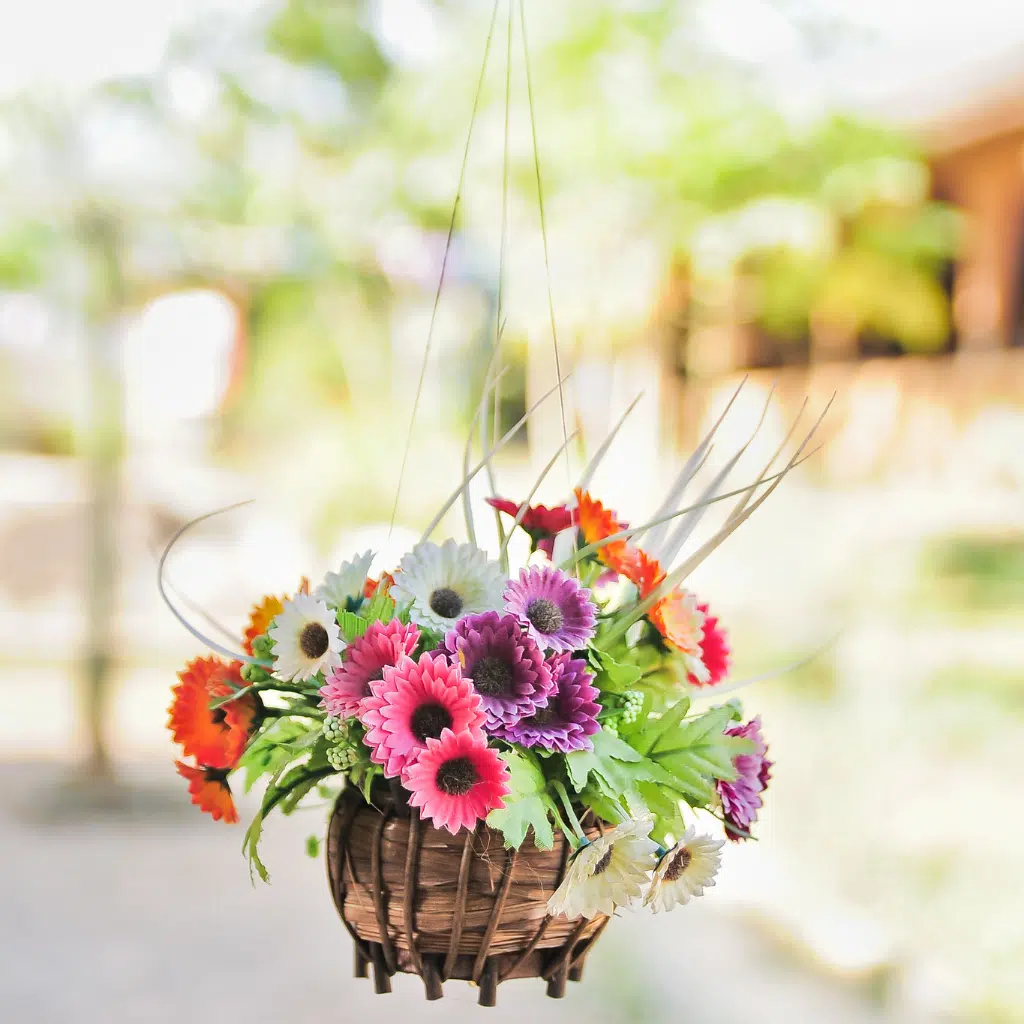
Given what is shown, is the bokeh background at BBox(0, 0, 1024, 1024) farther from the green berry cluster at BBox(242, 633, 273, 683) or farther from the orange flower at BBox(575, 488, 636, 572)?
the green berry cluster at BBox(242, 633, 273, 683)

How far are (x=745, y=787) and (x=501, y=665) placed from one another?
0.21 m

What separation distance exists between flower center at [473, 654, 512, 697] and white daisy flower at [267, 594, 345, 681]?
10 cm

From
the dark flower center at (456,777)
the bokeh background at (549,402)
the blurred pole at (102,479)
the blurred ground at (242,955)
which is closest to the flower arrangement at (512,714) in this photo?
the dark flower center at (456,777)

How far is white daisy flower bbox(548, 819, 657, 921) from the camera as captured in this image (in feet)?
2.52

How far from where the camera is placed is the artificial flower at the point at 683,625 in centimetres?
88

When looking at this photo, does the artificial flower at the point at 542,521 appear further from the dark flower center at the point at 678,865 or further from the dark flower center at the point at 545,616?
the dark flower center at the point at 678,865

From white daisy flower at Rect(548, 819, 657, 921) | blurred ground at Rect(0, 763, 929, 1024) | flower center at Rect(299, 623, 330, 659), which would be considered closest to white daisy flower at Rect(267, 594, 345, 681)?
flower center at Rect(299, 623, 330, 659)

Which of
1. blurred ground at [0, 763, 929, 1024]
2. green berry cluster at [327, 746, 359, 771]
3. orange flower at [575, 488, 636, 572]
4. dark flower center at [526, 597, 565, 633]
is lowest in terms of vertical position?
blurred ground at [0, 763, 929, 1024]

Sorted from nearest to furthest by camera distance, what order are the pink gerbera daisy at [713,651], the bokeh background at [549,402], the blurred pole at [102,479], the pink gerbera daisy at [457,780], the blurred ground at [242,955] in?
the pink gerbera daisy at [457,780] < the pink gerbera daisy at [713,651] < the blurred ground at [242,955] < the bokeh background at [549,402] < the blurred pole at [102,479]

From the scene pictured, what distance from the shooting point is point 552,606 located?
0.83m

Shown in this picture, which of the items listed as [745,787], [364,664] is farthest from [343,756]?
[745,787]

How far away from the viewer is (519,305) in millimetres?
5395

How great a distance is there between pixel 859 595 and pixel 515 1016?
→ 2.58 m

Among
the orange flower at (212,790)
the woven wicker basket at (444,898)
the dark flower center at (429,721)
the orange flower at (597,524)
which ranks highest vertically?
the orange flower at (597,524)
